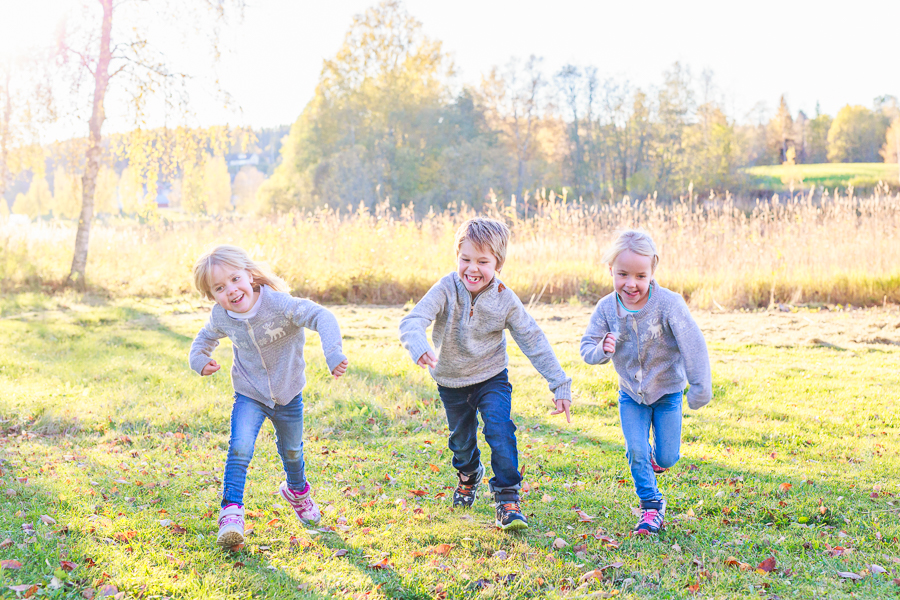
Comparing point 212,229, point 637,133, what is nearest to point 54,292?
point 212,229

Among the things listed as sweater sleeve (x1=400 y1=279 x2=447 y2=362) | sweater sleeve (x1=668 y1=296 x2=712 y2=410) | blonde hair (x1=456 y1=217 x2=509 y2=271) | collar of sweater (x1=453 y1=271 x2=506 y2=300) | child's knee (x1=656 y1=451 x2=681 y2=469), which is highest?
blonde hair (x1=456 y1=217 x2=509 y2=271)

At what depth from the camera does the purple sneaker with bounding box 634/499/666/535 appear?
11.9 feet

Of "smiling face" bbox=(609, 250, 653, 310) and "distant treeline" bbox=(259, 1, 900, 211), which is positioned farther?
"distant treeline" bbox=(259, 1, 900, 211)

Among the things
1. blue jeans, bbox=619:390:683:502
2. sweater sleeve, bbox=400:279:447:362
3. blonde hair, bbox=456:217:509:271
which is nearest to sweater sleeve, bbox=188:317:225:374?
sweater sleeve, bbox=400:279:447:362

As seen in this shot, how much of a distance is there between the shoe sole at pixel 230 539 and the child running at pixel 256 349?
108mm

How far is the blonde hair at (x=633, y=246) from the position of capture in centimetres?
365

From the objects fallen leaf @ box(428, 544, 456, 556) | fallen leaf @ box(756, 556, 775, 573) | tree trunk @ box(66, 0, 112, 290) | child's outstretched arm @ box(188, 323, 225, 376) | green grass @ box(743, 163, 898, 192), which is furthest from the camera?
green grass @ box(743, 163, 898, 192)

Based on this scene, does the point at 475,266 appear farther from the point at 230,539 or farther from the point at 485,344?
the point at 230,539

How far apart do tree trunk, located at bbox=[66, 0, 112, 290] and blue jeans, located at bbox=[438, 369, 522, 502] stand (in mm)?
11966

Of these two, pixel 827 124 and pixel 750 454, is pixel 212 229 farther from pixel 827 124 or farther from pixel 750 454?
pixel 827 124

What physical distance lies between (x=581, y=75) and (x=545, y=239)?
26.3m

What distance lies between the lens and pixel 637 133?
130ft

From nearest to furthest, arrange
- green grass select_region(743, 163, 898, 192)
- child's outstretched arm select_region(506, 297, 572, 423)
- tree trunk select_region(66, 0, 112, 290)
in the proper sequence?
child's outstretched arm select_region(506, 297, 572, 423) < tree trunk select_region(66, 0, 112, 290) < green grass select_region(743, 163, 898, 192)

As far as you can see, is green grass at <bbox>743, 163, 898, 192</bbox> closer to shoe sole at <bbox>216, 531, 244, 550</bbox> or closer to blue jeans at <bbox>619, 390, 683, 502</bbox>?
blue jeans at <bbox>619, 390, 683, 502</bbox>
